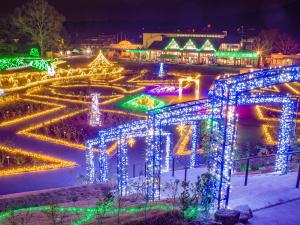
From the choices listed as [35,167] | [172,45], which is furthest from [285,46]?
[35,167]

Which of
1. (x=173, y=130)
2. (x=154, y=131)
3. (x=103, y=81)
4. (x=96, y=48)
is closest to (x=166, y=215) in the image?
(x=154, y=131)

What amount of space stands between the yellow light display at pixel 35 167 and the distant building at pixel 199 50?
3913 cm

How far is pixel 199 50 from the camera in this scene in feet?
178

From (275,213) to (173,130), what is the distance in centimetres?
1179

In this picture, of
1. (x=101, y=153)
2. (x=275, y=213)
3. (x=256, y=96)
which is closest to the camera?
(x=275, y=213)

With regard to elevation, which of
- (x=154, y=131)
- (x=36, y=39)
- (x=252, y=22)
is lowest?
(x=154, y=131)

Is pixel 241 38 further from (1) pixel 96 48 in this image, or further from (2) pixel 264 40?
(1) pixel 96 48

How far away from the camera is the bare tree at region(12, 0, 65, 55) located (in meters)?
44.4

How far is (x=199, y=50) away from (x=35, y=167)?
143 ft

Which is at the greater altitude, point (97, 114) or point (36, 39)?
point (36, 39)

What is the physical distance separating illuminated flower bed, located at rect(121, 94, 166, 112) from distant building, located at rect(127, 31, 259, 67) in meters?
26.7

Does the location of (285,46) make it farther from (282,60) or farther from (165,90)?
(165,90)

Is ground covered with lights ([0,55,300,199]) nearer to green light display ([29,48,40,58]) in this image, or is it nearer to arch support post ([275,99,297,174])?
arch support post ([275,99,297,174])

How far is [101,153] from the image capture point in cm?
1227
